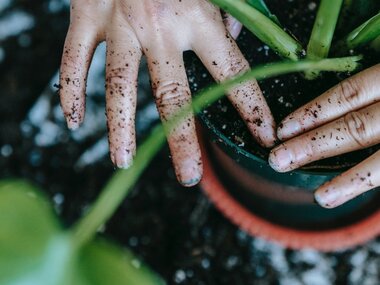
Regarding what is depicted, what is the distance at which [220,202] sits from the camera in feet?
2.82

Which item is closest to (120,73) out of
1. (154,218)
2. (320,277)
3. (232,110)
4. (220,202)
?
(232,110)

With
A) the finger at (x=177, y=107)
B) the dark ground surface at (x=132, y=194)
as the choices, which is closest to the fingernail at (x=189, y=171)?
the finger at (x=177, y=107)

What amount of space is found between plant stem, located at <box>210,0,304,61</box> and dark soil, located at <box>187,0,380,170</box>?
0.06 m

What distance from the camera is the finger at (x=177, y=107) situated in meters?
0.60

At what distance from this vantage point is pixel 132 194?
1.00 metres

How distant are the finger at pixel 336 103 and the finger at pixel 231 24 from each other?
0.48ft

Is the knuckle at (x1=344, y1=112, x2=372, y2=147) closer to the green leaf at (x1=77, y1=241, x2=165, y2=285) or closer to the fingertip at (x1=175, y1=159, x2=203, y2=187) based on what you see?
the fingertip at (x1=175, y1=159, x2=203, y2=187)

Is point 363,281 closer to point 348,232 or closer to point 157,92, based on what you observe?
point 348,232

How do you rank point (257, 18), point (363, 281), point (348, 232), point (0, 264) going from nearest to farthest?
point (0, 264) → point (257, 18) → point (348, 232) → point (363, 281)

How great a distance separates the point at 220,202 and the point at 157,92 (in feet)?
0.92

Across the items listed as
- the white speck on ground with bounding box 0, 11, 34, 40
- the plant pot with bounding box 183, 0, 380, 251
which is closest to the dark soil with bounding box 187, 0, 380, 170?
the plant pot with bounding box 183, 0, 380, 251

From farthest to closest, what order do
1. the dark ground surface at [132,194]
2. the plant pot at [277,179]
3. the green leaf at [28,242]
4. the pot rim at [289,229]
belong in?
1. the dark ground surface at [132,194]
2. the pot rim at [289,229]
3. the plant pot at [277,179]
4. the green leaf at [28,242]

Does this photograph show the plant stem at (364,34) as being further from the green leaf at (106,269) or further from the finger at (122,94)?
the green leaf at (106,269)

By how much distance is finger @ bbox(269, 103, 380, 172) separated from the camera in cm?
59
